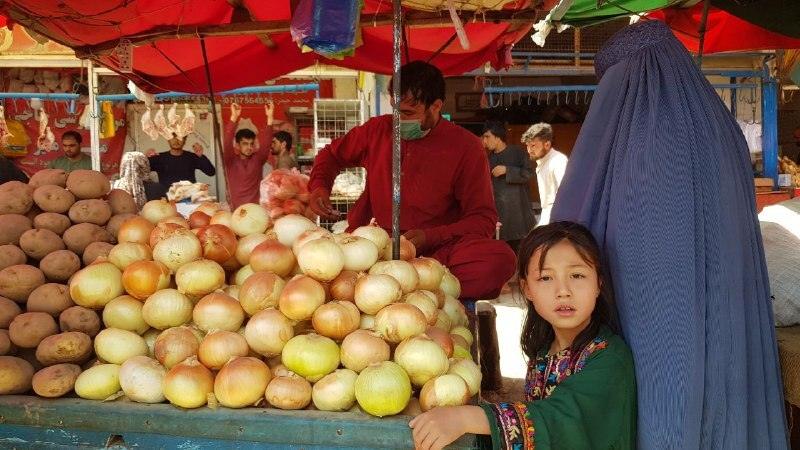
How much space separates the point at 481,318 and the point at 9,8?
3186 millimetres

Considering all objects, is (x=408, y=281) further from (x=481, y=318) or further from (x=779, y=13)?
(x=779, y=13)

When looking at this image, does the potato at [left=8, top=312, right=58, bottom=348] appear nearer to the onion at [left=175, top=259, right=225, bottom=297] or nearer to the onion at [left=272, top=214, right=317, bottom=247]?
the onion at [left=175, top=259, right=225, bottom=297]

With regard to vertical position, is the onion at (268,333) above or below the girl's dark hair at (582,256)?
below

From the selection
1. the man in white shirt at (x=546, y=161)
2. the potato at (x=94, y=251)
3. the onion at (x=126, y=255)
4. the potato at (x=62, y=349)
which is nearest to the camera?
the potato at (x=62, y=349)

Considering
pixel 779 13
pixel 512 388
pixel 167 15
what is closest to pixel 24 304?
pixel 167 15

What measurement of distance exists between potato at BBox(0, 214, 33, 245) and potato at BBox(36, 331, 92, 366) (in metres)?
0.51

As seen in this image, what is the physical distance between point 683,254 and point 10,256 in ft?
7.33

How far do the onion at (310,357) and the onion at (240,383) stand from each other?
92 millimetres

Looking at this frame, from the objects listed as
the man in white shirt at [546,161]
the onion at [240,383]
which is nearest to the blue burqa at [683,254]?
the onion at [240,383]

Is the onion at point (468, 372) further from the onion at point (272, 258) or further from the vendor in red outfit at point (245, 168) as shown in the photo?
the vendor in red outfit at point (245, 168)

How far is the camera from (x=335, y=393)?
1745mm

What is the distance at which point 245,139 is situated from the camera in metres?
7.36

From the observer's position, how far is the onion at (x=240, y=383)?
5.66ft

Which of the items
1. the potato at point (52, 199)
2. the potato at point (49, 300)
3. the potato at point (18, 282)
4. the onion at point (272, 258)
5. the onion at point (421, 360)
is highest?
the potato at point (52, 199)
